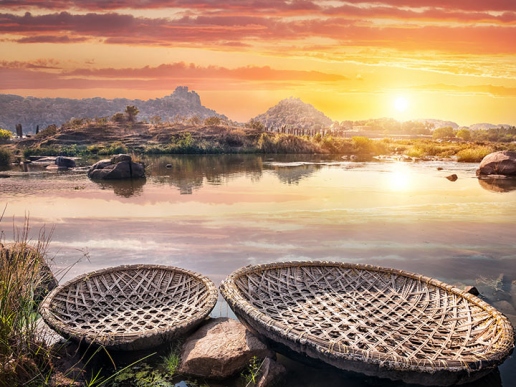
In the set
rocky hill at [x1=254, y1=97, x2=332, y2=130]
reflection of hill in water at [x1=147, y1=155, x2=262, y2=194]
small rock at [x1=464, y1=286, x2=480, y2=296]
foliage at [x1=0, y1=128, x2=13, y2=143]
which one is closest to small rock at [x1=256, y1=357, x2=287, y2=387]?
small rock at [x1=464, y1=286, x2=480, y2=296]

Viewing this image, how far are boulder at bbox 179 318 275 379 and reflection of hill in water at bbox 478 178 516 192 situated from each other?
44.4ft

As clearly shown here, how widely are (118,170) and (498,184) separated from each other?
14438mm

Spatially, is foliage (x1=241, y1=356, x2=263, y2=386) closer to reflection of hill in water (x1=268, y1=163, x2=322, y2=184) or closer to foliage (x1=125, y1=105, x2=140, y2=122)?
reflection of hill in water (x1=268, y1=163, x2=322, y2=184)

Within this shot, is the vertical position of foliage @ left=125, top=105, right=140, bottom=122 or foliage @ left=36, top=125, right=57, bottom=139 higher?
Result: foliage @ left=125, top=105, right=140, bottom=122

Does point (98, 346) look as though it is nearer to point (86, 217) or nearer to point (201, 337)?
point (201, 337)

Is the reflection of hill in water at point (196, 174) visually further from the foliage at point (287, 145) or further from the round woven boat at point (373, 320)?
the foliage at point (287, 145)

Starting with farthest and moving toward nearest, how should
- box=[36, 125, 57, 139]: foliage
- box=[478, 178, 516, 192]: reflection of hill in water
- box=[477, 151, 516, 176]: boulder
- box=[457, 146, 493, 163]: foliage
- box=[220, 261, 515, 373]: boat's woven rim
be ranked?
1. box=[36, 125, 57, 139]: foliage
2. box=[457, 146, 493, 163]: foliage
3. box=[477, 151, 516, 176]: boulder
4. box=[478, 178, 516, 192]: reflection of hill in water
5. box=[220, 261, 515, 373]: boat's woven rim

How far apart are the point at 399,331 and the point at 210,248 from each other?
391 cm

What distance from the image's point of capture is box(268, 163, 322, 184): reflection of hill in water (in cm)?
1753

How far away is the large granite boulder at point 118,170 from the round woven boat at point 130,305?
12.5 m

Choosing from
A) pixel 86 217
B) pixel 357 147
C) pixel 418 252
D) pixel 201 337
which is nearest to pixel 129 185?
pixel 86 217

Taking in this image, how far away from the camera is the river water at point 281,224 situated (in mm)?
6945

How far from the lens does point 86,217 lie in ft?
34.0

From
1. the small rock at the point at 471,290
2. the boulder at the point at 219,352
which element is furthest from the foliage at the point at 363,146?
the boulder at the point at 219,352
